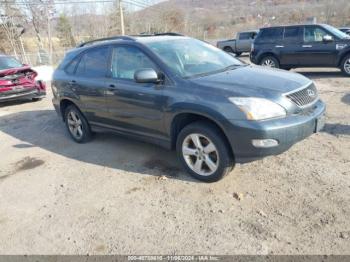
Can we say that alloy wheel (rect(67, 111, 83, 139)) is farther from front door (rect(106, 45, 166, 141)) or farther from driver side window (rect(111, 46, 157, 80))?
driver side window (rect(111, 46, 157, 80))

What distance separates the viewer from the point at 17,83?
32.7 ft

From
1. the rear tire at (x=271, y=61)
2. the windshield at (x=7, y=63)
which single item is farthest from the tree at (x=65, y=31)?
the rear tire at (x=271, y=61)

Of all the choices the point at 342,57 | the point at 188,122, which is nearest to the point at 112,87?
the point at 188,122

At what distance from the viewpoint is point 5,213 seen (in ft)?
13.3

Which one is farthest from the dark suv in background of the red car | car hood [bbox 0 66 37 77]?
car hood [bbox 0 66 37 77]

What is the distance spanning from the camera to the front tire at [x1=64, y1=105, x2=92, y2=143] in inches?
237

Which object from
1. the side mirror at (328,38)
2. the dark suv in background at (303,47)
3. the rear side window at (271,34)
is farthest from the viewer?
the rear side window at (271,34)

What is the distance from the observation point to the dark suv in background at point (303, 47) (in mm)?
10883

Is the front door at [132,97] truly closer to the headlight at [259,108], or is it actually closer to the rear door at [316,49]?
the headlight at [259,108]

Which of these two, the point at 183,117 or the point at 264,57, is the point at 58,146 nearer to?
the point at 183,117

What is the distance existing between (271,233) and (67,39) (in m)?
45.7

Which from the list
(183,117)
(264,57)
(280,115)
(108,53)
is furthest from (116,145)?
(264,57)

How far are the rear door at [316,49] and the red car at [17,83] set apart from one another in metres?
8.72

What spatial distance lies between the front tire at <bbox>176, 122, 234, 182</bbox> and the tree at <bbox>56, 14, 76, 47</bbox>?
42.7 meters
